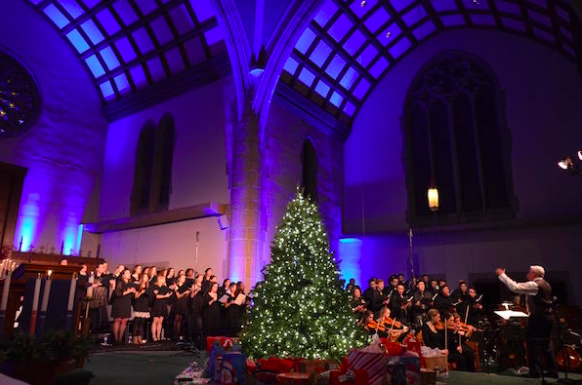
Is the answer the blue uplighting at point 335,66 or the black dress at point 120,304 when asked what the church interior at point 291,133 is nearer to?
the blue uplighting at point 335,66

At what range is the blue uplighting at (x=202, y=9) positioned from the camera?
1368cm

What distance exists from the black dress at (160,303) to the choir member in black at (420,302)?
596cm

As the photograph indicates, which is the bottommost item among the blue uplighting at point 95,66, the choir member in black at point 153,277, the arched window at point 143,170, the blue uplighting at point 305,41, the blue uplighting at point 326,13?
the choir member in black at point 153,277

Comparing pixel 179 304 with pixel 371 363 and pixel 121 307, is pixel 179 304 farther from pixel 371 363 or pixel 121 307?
pixel 371 363

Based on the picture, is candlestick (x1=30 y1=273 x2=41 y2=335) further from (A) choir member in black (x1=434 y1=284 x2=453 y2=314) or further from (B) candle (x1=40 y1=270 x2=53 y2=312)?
(A) choir member in black (x1=434 y1=284 x2=453 y2=314)

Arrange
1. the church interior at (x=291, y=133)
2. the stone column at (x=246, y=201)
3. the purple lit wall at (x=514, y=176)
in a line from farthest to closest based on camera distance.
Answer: the purple lit wall at (x=514, y=176)
the church interior at (x=291, y=133)
the stone column at (x=246, y=201)

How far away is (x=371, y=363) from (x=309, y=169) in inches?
477

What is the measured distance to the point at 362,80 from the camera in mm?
17828

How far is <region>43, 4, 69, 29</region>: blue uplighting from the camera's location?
633 inches

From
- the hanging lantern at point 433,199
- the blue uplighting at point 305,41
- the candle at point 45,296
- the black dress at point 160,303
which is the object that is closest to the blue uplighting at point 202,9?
the blue uplighting at point 305,41

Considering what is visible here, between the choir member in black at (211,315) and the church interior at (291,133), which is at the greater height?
the church interior at (291,133)

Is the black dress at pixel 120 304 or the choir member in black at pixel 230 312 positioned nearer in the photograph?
the black dress at pixel 120 304

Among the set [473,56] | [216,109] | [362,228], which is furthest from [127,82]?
[473,56]

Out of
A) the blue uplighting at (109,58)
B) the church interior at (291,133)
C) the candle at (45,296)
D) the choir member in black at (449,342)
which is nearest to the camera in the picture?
the candle at (45,296)
